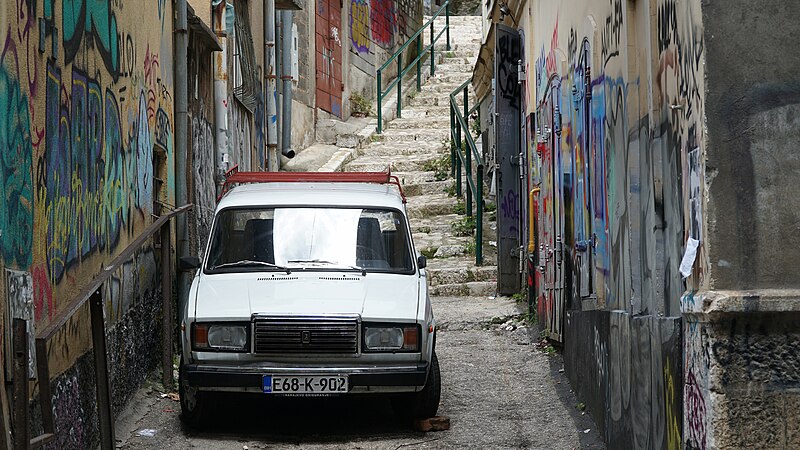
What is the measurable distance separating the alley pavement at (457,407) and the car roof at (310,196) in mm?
1527

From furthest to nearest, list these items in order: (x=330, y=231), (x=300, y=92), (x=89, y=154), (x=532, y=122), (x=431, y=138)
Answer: (x=431, y=138) < (x=300, y=92) < (x=532, y=122) < (x=330, y=231) < (x=89, y=154)

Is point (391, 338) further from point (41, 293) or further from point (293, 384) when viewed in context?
point (41, 293)

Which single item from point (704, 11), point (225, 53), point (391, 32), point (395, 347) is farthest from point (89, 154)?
point (391, 32)

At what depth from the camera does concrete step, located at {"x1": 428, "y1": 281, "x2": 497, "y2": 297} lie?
13859 millimetres

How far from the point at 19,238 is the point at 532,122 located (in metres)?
7.92

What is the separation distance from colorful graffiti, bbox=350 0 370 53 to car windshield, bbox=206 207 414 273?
14.2 meters

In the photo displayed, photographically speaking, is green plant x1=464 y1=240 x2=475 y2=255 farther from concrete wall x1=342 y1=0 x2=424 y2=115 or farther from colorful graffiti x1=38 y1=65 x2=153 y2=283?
concrete wall x1=342 y1=0 x2=424 y2=115

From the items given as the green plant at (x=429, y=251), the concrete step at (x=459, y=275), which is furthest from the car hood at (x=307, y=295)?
the green plant at (x=429, y=251)

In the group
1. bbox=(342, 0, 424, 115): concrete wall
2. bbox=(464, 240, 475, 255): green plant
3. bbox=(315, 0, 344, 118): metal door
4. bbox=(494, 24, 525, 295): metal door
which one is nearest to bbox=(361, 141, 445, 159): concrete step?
bbox=(315, 0, 344, 118): metal door

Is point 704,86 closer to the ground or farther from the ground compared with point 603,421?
farther from the ground

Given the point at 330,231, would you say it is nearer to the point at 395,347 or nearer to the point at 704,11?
the point at 395,347

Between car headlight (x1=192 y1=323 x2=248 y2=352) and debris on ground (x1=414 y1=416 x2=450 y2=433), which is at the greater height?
car headlight (x1=192 y1=323 x2=248 y2=352)

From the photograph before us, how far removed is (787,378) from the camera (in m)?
4.40

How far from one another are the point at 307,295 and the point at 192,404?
107 centimetres
